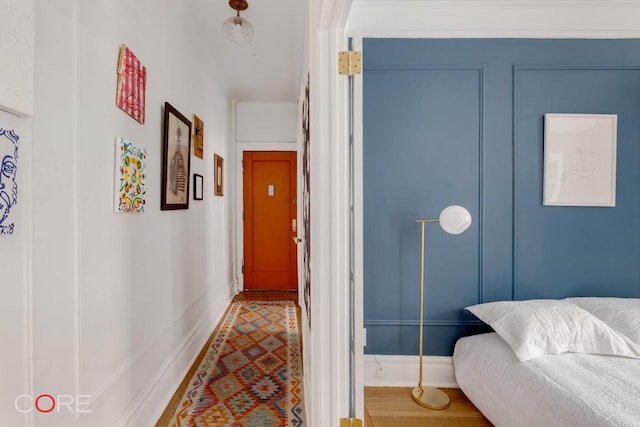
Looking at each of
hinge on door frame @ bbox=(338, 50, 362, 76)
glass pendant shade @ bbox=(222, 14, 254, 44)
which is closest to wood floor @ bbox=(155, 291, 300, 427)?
hinge on door frame @ bbox=(338, 50, 362, 76)

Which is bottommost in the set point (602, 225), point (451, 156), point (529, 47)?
point (602, 225)

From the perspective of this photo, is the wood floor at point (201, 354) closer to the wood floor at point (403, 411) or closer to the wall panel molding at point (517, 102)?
the wood floor at point (403, 411)

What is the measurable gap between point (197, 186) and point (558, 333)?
8.80 feet

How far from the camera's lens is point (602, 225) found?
2.29m

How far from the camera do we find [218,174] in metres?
3.71

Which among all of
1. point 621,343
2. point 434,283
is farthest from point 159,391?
point 621,343

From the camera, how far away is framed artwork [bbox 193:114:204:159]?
9.10 ft

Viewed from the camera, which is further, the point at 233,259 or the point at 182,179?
the point at 233,259

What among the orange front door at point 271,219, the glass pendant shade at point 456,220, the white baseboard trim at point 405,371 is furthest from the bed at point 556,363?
the orange front door at point 271,219

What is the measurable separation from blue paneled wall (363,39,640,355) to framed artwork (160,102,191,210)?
129 cm

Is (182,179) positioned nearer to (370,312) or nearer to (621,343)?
(370,312)

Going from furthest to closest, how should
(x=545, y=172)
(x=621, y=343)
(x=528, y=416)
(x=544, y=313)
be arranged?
(x=545, y=172) → (x=544, y=313) → (x=621, y=343) → (x=528, y=416)

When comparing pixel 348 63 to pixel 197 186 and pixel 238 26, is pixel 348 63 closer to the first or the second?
pixel 238 26

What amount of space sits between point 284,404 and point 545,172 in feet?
7.52
